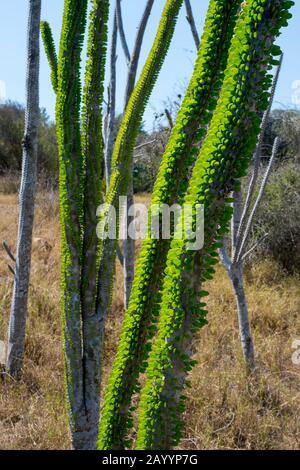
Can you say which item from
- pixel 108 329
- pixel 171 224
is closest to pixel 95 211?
pixel 171 224

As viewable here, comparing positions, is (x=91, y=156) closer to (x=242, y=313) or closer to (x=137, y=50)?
(x=137, y=50)

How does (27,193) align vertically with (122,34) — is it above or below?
below

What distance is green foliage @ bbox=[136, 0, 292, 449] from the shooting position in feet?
2.51

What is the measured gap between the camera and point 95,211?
4.48ft

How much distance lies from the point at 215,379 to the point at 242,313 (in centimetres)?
43

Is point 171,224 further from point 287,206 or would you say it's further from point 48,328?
point 287,206

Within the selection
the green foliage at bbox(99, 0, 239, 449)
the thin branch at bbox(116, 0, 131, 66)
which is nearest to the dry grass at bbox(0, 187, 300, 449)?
the green foliage at bbox(99, 0, 239, 449)

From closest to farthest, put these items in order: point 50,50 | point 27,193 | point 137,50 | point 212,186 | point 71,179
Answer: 1. point 212,186
2. point 71,179
3. point 50,50
4. point 137,50
5. point 27,193

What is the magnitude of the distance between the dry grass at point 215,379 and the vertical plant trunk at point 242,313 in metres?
0.11

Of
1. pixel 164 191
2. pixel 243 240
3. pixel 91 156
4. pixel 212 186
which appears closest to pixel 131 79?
pixel 243 240

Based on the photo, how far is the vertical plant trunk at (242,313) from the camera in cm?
261

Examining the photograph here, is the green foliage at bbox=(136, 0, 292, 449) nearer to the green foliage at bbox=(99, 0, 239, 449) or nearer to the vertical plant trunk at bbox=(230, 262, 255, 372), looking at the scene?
the green foliage at bbox=(99, 0, 239, 449)

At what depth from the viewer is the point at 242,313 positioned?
272 cm

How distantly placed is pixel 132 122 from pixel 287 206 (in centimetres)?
441
